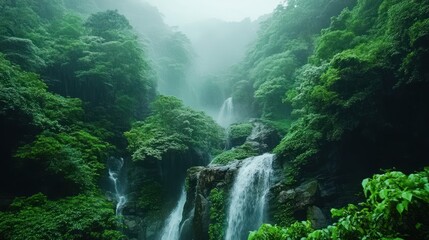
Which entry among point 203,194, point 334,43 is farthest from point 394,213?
point 334,43

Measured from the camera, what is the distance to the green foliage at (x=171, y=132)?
20266 millimetres

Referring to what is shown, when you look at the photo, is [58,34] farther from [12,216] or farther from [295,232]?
[295,232]

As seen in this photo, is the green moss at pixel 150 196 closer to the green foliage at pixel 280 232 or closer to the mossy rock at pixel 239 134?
the mossy rock at pixel 239 134

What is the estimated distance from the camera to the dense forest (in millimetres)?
11273

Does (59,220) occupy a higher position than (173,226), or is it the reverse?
(173,226)

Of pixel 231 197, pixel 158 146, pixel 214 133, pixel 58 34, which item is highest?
pixel 58 34

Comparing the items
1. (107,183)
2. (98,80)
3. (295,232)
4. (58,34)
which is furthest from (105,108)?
(295,232)

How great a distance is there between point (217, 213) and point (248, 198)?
1.81m

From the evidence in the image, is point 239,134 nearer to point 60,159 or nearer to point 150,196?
point 150,196

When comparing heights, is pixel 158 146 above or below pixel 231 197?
above

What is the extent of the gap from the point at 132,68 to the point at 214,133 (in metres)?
9.59

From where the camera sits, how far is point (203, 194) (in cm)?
1605

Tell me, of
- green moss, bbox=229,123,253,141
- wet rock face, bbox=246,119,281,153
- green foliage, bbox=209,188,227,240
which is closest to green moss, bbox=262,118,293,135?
wet rock face, bbox=246,119,281,153

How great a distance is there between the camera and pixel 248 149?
2153cm
